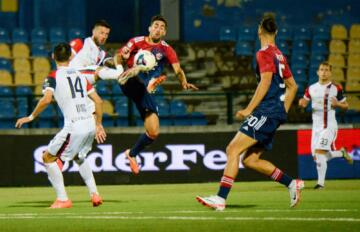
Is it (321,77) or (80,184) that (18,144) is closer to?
(80,184)

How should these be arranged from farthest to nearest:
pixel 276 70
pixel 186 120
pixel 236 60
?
pixel 236 60
pixel 186 120
pixel 276 70

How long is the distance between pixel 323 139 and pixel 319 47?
31.9ft

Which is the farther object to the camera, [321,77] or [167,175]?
[167,175]

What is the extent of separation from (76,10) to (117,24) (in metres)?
1.55

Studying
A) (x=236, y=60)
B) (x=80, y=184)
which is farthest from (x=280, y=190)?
(x=236, y=60)

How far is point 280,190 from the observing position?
16.1 meters

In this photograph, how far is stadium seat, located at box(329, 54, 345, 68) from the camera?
2633 centimetres

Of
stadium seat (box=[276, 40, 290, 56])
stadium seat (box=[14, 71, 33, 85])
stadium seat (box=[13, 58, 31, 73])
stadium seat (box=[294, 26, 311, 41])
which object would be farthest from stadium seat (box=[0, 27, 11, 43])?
stadium seat (box=[294, 26, 311, 41])

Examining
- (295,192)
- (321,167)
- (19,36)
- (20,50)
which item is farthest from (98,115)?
(19,36)

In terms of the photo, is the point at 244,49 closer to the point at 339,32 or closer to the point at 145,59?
the point at 339,32

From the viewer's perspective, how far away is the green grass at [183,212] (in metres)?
9.71

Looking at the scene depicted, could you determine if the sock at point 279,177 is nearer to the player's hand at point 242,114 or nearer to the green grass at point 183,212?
the green grass at point 183,212

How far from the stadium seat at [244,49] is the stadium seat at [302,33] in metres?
1.52

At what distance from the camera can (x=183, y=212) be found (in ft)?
37.0
